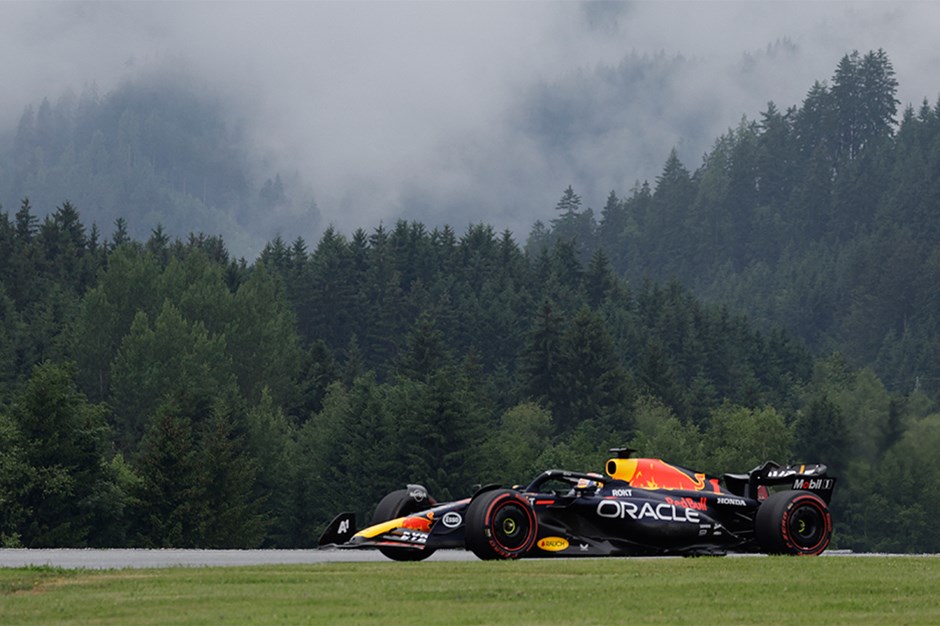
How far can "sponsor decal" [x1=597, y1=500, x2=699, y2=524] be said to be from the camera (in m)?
24.6

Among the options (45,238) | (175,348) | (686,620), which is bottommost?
(686,620)

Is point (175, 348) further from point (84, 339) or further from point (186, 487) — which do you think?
point (186, 487)

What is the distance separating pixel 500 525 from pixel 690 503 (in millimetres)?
3585

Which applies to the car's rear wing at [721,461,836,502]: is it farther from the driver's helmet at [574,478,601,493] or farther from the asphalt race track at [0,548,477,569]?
the asphalt race track at [0,548,477,569]

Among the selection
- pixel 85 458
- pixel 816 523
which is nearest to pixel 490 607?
pixel 816 523

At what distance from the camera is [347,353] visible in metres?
192

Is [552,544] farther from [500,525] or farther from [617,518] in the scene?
[617,518]

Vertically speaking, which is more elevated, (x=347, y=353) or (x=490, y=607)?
(x=347, y=353)

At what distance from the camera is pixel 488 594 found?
1847 cm

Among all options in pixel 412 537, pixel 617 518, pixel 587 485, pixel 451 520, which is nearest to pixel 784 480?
pixel 617 518

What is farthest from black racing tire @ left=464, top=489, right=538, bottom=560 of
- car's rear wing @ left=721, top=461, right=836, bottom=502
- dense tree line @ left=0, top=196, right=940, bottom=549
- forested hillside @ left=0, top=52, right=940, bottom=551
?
dense tree line @ left=0, top=196, right=940, bottom=549

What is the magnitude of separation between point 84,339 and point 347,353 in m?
47.1

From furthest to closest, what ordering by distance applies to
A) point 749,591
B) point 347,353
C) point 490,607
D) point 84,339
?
point 347,353
point 84,339
point 749,591
point 490,607

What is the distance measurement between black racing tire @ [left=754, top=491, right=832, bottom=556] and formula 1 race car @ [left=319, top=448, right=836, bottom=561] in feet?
0.05
